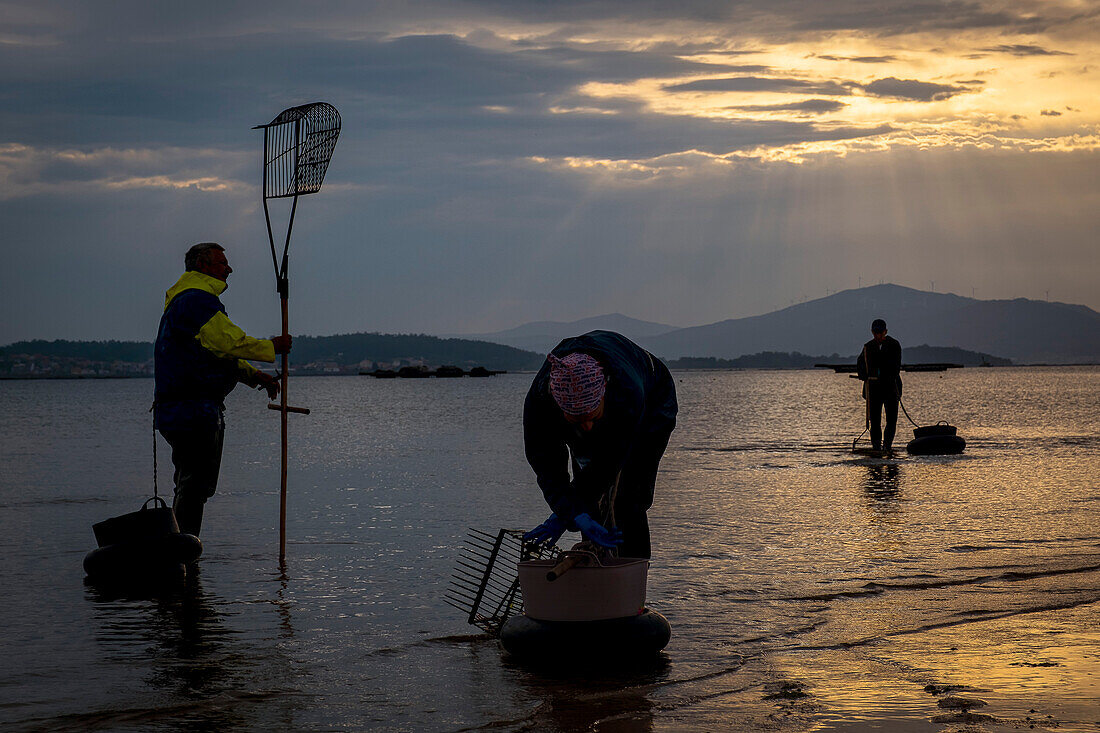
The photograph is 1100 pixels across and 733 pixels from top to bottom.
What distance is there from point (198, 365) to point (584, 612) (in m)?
3.83

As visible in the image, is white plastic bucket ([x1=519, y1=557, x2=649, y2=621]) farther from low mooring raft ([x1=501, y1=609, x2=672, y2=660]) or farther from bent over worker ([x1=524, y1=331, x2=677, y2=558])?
bent over worker ([x1=524, y1=331, x2=677, y2=558])

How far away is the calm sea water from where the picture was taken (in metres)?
4.78

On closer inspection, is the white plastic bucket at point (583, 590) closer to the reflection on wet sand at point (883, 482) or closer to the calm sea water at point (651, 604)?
the calm sea water at point (651, 604)

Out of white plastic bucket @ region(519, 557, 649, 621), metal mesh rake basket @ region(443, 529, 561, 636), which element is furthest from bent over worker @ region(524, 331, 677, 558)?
metal mesh rake basket @ region(443, 529, 561, 636)

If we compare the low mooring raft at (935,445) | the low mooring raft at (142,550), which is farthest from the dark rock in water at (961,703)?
the low mooring raft at (935,445)

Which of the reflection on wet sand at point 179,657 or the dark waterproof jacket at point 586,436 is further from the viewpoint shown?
the dark waterproof jacket at point 586,436

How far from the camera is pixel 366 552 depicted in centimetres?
927

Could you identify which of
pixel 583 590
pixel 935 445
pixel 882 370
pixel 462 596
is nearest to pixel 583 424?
pixel 583 590

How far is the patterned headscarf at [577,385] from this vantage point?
4.80 meters

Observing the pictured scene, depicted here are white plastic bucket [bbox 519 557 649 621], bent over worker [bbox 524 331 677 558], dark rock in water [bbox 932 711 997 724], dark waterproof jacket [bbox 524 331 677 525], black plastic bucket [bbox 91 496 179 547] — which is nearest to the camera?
dark rock in water [bbox 932 711 997 724]

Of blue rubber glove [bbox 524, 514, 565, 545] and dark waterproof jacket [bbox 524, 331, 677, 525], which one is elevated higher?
dark waterproof jacket [bbox 524, 331, 677, 525]

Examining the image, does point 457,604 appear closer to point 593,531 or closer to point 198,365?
point 593,531

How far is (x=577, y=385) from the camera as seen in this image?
15.7 feet

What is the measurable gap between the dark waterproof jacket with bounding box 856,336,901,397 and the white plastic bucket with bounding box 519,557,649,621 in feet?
41.4
